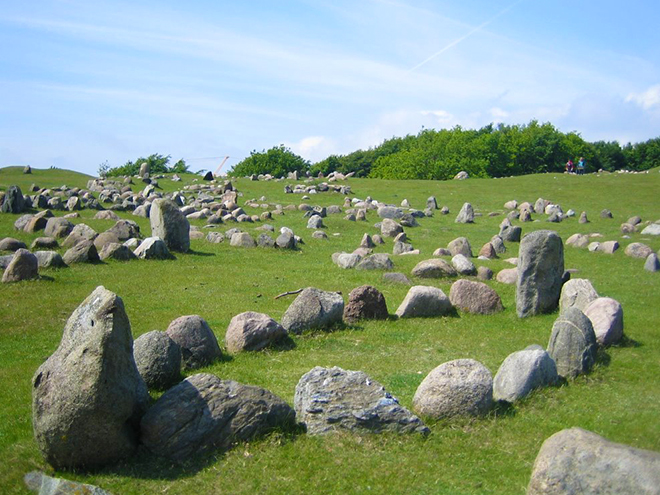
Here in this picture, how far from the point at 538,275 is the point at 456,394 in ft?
25.6

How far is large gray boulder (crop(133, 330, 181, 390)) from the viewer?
10828 mm

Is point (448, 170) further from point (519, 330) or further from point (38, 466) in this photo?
point (38, 466)

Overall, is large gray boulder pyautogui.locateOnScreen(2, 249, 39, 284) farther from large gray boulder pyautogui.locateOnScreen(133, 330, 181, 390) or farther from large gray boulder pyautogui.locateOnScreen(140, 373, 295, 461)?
large gray boulder pyautogui.locateOnScreen(140, 373, 295, 461)

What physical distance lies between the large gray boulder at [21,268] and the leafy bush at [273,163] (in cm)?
6817

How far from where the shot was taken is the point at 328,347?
1394 cm

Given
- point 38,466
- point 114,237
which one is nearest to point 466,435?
point 38,466

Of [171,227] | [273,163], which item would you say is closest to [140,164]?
[273,163]

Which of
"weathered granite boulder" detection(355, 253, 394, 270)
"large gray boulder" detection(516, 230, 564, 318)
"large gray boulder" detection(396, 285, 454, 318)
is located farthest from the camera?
"weathered granite boulder" detection(355, 253, 394, 270)

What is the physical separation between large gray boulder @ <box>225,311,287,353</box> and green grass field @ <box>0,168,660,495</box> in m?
0.32

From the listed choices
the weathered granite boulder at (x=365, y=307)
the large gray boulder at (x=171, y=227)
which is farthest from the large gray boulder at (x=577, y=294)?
the large gray boulder at (x=171, y=227)

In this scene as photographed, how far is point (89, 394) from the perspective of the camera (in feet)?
26.8

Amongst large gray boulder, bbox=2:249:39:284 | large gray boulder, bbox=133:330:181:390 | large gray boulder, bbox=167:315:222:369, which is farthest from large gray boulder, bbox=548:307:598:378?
large gray boulder, bbox=2:249:39:284

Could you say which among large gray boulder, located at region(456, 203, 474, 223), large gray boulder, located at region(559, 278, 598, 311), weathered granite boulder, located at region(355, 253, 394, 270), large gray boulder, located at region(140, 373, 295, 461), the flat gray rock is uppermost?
large gray boulder, located at region(456, 203, 474, 223)

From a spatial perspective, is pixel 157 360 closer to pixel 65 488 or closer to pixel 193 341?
pixel 193 341
